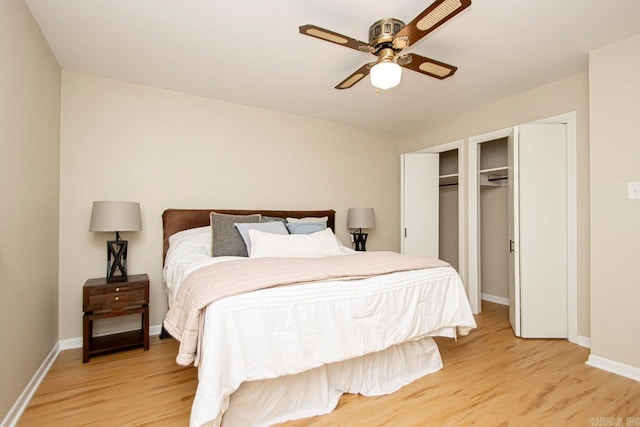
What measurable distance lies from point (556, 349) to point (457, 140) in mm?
2536

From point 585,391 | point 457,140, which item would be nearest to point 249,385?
point 585,391

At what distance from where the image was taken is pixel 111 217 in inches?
102

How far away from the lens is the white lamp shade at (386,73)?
72.3 inches

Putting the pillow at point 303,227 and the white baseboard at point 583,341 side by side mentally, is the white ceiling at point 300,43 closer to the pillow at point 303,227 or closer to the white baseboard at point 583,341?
the pillow at point 303,227

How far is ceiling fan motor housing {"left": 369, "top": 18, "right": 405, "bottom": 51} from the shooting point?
1848 millimetres

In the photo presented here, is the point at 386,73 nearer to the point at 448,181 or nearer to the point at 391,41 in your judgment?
the point at 391,41

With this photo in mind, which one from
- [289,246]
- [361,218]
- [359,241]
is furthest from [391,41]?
[359,241]

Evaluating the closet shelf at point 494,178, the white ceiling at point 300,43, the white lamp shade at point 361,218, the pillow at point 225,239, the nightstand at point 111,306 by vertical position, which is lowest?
the nightstand at point 111,306

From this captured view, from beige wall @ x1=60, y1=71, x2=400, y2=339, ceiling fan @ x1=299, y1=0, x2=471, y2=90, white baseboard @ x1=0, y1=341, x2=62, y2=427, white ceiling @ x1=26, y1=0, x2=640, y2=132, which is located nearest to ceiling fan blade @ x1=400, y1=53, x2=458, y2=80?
ceiling fan @ x1=299, y1=0, x2=471, y2=90

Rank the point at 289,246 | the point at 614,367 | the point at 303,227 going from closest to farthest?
the point at 614,367 < the point at 289,246 < the point at 303,227

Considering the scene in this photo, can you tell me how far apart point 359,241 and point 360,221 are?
0.97 feet

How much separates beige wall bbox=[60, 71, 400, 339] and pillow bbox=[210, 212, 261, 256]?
565 mm

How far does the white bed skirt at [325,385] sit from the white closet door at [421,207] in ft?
6.87

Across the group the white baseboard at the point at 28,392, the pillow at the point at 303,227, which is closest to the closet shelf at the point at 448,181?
the pillow at the point at 303,227
